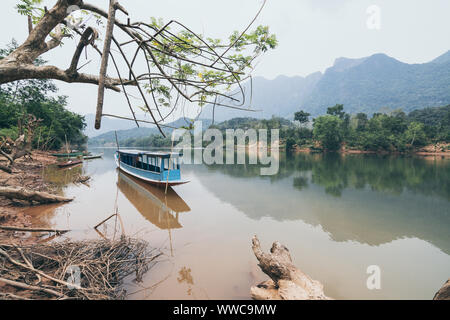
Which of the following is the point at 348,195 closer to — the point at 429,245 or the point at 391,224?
the point at 391,224

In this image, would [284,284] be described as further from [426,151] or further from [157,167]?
[426,151]

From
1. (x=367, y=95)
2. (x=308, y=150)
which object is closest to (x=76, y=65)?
(x=308, y=150)

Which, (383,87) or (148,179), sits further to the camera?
(383,87)

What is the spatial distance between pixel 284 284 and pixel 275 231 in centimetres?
337

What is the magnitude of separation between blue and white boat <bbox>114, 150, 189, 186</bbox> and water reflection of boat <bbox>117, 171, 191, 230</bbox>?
536 mm

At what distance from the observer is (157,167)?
10.8 m

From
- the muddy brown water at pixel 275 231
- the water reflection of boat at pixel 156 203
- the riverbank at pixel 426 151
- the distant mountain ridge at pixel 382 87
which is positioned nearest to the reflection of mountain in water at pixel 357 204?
the muddy brown water at pixel 275 231

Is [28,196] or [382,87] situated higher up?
[382,87]

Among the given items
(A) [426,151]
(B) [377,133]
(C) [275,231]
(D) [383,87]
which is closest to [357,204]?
(C) [275,231]

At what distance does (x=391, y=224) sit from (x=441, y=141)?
1586 inches

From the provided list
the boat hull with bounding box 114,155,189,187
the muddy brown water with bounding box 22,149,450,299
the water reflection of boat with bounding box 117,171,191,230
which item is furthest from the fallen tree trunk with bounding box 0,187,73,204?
the boat hull with bounding box 114,155,189,187

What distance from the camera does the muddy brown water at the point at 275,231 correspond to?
352 centimetres
